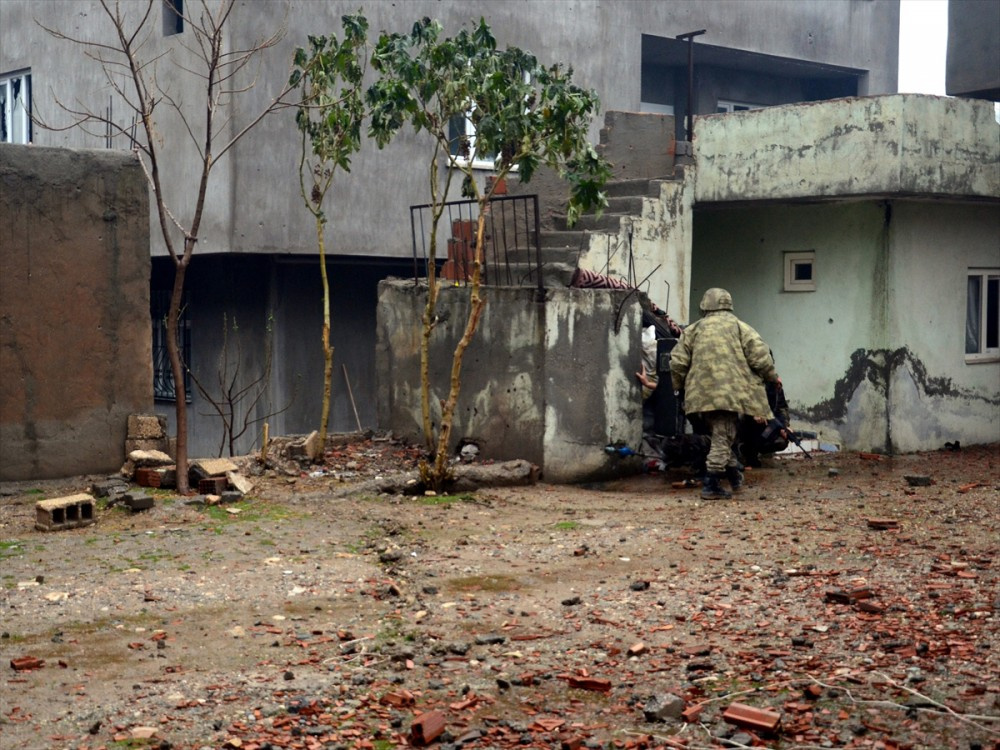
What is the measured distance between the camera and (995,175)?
43.2 ft

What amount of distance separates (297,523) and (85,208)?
3.11 m

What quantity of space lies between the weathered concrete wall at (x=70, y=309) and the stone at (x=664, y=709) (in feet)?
20.4

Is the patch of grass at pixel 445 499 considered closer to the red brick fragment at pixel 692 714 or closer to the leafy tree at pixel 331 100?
the leafy tree at pixel 331 100

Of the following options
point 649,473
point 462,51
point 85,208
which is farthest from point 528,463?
point 85,208

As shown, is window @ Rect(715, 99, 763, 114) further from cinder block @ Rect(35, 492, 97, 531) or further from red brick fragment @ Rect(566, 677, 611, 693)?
red brick fragment @ Rect(566, 677, 611, 693)

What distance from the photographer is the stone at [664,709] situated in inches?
185

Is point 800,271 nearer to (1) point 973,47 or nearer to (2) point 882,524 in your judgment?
(1) point 973,47

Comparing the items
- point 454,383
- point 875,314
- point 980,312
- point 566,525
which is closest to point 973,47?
point 875,314

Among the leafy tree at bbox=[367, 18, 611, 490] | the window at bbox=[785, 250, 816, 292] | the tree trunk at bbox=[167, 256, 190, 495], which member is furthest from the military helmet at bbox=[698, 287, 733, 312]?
the tree trunk at bbox=[167, 256, 190, 495]

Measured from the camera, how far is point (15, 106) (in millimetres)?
17266

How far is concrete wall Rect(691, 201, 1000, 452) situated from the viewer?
1304 centimetres

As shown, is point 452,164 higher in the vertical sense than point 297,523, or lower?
higher

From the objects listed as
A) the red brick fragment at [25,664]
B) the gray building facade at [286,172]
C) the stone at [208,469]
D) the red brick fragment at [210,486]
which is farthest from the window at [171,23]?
the red brick fragment at [25,664]

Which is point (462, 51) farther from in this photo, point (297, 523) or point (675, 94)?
point (675, 94)
